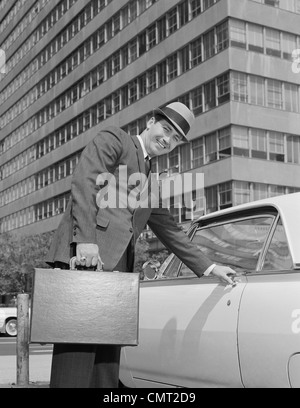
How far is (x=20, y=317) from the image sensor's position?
769cm

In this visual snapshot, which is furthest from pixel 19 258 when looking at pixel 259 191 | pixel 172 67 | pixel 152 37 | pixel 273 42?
pixel 273 42

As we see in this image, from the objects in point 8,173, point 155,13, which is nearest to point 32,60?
point 8,173

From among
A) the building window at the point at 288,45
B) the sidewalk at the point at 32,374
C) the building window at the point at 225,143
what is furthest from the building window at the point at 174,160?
the sidewalk at the point at 32,374

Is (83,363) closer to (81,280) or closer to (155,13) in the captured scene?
(81,280)

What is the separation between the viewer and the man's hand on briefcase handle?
10.5ft

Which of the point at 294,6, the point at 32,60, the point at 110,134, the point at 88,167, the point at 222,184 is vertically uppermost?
the point at 32,60

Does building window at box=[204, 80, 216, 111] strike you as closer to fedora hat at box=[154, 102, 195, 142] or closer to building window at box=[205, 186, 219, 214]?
building window at box=[205, 186, 219, 214]

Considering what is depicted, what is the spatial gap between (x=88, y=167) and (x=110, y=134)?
0.27 m

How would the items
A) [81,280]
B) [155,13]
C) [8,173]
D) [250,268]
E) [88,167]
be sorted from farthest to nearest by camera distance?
[8,173]
[155,13]
[250,268]
[88,167]
[81,280]

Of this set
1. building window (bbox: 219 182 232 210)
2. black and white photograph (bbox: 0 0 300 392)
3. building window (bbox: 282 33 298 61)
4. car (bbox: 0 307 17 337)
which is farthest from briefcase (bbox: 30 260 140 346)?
building window (bbox: 282 33 298 61)

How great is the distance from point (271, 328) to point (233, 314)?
335mm

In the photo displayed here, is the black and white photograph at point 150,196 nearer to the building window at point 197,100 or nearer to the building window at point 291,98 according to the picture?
the building window at point 291,98

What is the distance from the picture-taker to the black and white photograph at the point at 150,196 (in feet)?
10.7

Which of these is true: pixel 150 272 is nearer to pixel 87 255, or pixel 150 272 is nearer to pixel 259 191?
pixel 87 255
